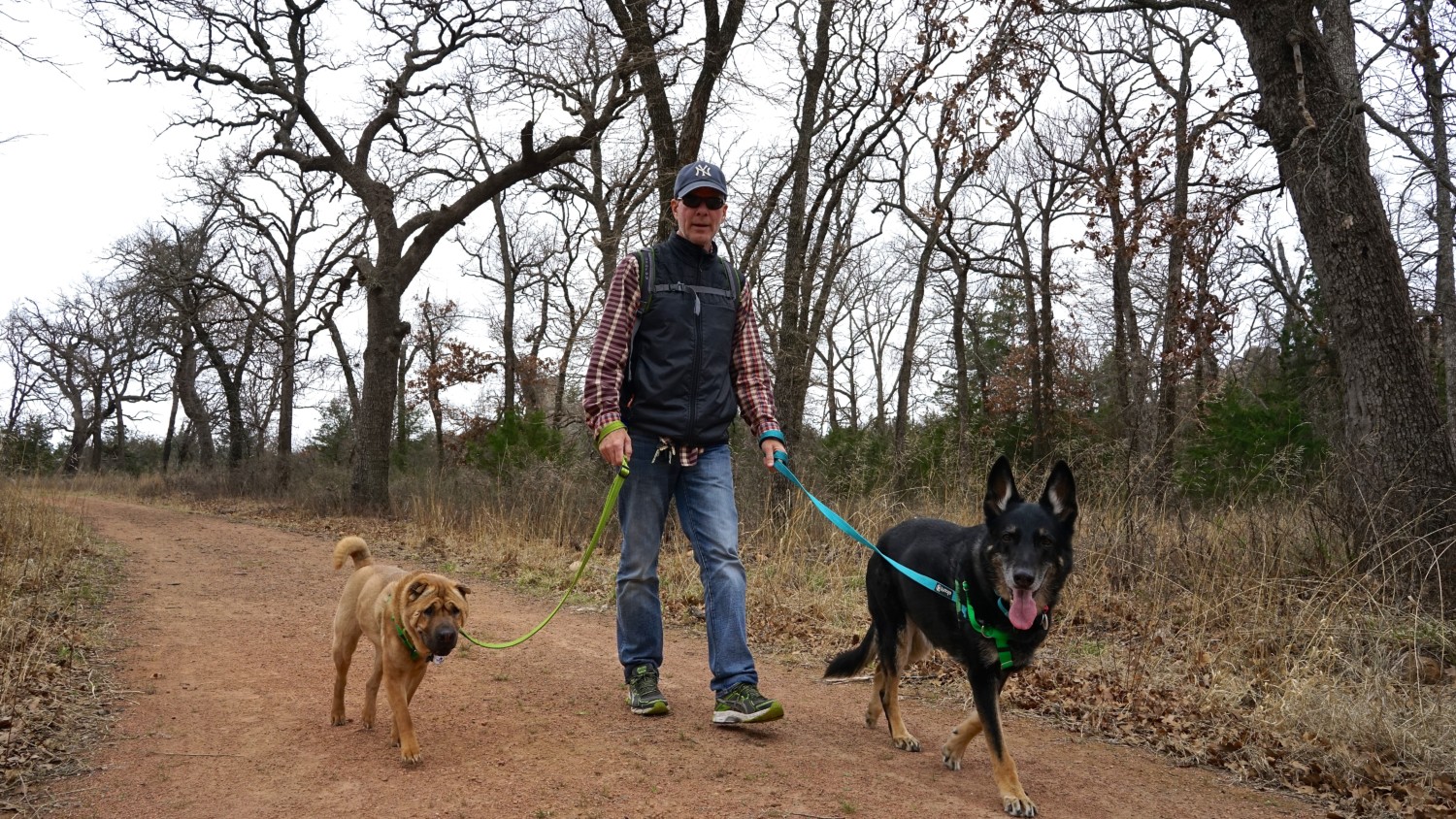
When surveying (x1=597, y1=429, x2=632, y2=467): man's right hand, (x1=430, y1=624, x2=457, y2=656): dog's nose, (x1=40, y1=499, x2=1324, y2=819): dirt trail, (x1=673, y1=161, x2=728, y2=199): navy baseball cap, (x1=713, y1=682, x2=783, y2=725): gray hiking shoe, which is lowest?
(x1=40, y1=499, x2=1324, y2=819): dirt trail

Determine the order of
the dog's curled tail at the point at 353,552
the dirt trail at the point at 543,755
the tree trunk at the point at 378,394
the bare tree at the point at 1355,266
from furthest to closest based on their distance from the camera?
1. the tree trunk at the point at 378,394
2. the bare tree at the point at 1355,266
3. the dog's curled tail at the point at 353,552
4. the dirt trail at the point at 543,755

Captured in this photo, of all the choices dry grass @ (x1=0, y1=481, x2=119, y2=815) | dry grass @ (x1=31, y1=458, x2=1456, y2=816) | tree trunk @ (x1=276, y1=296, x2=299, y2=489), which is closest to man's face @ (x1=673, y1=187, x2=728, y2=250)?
dry grass @ (x1=31, y1=458, x2=1456, y2=816)

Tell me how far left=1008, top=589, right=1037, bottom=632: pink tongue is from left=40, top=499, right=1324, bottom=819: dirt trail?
0.75m

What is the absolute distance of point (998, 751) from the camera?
376 cm

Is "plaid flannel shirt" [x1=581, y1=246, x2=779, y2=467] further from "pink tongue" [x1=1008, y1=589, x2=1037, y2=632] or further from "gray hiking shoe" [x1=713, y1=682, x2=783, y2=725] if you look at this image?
"pink tongue" [x1=1008, y1=589, x2=1037, y2=632]

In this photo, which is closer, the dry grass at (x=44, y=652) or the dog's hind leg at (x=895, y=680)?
the dry grass at (x=44, y=652)

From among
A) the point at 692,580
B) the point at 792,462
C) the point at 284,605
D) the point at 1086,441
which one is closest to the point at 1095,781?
the point at 692,580

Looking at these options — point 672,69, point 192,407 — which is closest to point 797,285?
point 672,69

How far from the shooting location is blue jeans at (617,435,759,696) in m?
4.55

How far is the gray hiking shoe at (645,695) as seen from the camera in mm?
4699

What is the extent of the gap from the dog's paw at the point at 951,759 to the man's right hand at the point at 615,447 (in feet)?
6.52

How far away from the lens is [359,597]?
4.65 metres

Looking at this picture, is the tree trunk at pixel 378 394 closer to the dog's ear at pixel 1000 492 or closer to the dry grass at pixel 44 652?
the dry grass at pixel 44 652

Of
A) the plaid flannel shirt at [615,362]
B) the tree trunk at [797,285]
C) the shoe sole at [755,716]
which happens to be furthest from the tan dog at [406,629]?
the tree trunk at [797,285]
